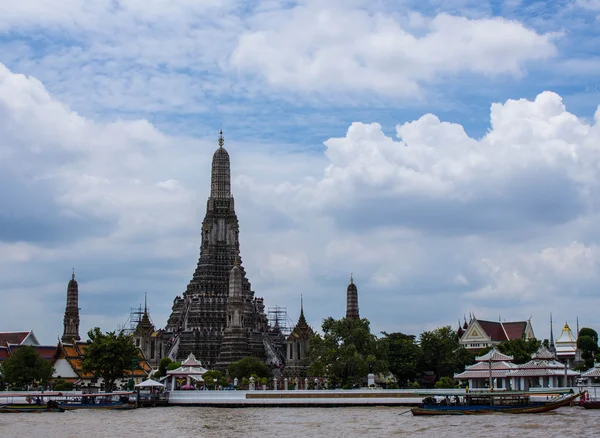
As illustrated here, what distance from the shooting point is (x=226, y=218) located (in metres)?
128

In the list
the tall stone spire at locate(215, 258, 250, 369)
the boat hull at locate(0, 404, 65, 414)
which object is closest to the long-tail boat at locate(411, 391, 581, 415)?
the boat hull at locate(0, 404, 65, 414)

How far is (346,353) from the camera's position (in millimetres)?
84812

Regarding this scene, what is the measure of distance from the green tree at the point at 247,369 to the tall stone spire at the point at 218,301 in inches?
359

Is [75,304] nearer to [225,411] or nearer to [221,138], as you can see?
[221,138]

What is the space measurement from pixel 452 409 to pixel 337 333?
24582 mm

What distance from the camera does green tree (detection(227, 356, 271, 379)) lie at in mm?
102562

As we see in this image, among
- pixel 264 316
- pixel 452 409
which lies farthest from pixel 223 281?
pixel 452 409

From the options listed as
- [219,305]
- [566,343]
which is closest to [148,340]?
[219,305]

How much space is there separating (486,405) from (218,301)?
6247 cm

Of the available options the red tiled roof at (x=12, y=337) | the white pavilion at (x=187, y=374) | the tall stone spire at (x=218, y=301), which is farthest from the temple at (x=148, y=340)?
the white pavilion at (x=187, y=374)

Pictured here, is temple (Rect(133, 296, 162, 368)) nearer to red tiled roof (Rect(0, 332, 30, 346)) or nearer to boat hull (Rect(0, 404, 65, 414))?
red tiled roof (Rect(0, 332, 30, 346))

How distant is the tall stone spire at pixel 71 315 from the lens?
129 metres

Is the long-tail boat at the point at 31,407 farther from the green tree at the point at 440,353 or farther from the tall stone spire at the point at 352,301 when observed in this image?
the tall stone spire at the point at 352,301

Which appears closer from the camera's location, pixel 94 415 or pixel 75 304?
pixel 94 415
